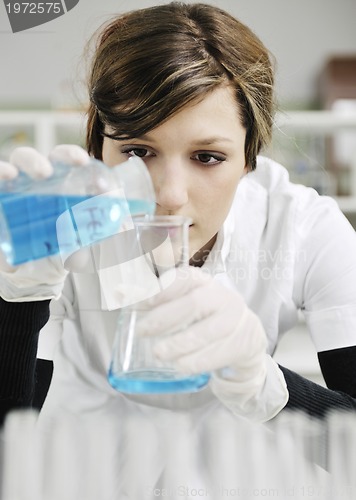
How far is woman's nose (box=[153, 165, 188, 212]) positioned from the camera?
0.89 m

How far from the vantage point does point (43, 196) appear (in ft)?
2.26

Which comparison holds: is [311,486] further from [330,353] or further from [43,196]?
[43,196]

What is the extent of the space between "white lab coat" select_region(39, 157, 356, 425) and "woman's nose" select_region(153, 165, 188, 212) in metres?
0.26

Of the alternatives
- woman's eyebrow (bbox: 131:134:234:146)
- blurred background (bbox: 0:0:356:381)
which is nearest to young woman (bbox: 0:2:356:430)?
woman's eyebrow (bbox: 131:134:234:146)

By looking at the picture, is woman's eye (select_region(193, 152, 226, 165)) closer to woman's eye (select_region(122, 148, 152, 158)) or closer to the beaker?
woman's eye (select_region(122, 148, 152, 158))

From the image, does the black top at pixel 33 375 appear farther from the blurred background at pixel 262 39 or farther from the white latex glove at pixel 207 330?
the blurred background at pixel 262 39

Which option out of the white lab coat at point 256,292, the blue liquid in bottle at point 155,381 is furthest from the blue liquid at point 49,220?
the white lab coat at point 256,292

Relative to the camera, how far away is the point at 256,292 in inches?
47.4

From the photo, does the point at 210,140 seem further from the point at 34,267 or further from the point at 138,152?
the point at 34,267

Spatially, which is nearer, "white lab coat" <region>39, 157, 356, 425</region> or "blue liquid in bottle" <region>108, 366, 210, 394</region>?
"blue liquid in bottle" <region>108, 366, 210, 394</region>

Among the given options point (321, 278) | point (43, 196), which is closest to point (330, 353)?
point (321, 278)

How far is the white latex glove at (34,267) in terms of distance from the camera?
670 mm

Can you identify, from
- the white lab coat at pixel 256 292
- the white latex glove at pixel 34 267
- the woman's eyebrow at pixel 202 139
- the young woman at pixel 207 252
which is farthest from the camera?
the white lab coat at pixel 256 292

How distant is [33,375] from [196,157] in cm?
37
